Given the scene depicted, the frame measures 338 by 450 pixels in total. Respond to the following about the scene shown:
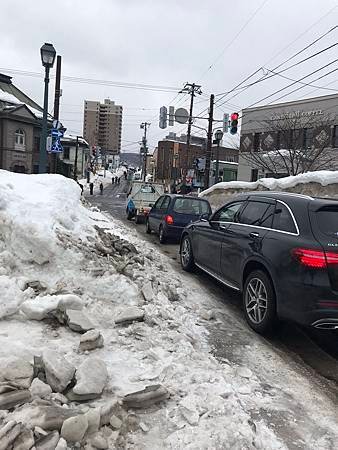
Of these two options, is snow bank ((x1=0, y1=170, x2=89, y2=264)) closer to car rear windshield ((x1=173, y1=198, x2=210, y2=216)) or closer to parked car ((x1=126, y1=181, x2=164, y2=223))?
car rear windshield ((x1=173, y1=198, x2=210, y2=216))

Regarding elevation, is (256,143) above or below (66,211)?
above

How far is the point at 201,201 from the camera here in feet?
41.4

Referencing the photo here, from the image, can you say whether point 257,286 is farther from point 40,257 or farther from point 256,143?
point 256,143

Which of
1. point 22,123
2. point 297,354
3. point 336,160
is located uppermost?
point 22,123

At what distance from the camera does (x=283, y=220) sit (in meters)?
5.14

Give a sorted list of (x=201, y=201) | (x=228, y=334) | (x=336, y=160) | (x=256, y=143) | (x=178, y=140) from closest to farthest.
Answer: (x=228, y=334), (x=201, y=201), (x=336, y=160), (x=256, y=143), (x=178, y=140)

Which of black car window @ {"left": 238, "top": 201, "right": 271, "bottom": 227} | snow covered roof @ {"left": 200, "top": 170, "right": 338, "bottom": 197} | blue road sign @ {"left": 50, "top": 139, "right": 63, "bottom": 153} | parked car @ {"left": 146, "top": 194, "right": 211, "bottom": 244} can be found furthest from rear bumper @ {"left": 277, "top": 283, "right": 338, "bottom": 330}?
blue road sign @ {"left": 50, "top": 139, "right": 63, "bottom": 153}

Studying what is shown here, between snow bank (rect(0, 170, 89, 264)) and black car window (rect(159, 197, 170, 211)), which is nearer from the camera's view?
snow bank (rect(0, 170, 89, 264))

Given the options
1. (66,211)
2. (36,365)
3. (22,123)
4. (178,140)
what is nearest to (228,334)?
(36,365)

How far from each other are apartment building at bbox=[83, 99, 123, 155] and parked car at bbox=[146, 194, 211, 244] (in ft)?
304

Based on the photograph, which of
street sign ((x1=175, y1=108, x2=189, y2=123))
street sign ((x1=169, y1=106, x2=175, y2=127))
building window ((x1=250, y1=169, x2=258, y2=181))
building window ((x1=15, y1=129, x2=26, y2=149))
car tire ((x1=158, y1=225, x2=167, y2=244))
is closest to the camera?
car tire ((x1=158, y1=225, x2=167, y2=244))

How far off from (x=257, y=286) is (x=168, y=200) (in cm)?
770

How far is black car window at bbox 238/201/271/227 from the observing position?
5.73m

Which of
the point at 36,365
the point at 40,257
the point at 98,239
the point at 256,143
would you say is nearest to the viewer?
the point at 36,365
